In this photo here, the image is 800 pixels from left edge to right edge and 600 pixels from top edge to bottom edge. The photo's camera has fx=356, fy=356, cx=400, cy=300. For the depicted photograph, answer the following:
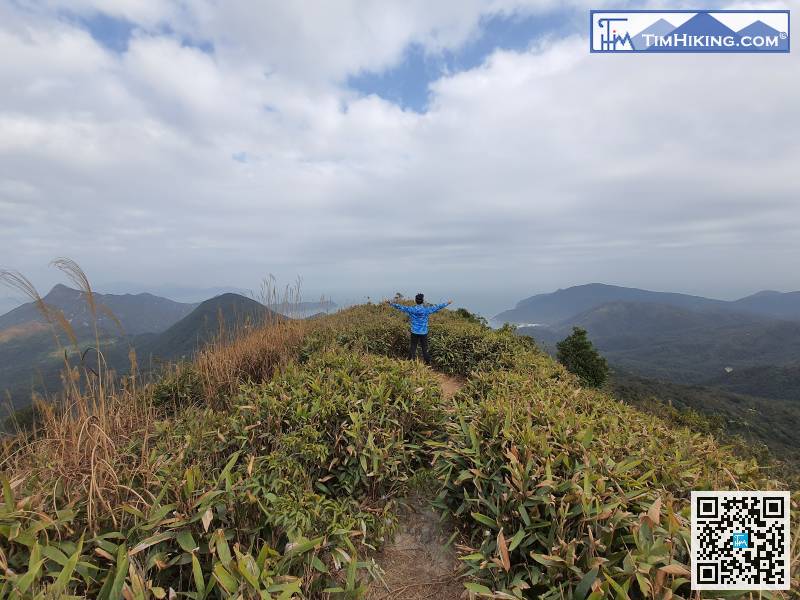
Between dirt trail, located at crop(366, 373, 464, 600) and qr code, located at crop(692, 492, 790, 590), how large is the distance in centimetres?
148

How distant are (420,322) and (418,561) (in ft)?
15.9

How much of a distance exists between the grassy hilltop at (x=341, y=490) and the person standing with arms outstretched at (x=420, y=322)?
3.16 metres

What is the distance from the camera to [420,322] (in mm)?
7324

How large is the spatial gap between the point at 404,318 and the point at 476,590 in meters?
7.84

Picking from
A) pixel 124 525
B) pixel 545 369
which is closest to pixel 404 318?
pixel 545 369

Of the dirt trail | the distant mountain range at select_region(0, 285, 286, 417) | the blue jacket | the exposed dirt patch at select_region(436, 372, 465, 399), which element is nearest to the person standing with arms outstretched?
the blue jacket

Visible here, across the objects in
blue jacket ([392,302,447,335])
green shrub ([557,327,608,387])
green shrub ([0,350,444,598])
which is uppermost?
blue jacket ([392,302,447,335])

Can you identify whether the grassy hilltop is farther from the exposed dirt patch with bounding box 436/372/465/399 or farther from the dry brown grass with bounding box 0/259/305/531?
the exposed dirt patch with bounding box 436/372/465/399

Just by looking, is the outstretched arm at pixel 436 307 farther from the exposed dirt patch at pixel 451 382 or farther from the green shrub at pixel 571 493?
the green shrub at pixel 571 493

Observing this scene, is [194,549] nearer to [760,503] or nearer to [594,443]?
[594,443]

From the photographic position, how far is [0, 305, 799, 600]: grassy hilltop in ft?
6.33

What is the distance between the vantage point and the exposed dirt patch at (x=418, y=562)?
247 centimetres

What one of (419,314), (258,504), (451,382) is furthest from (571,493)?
(419,314)

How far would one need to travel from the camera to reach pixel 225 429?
11.0ft
